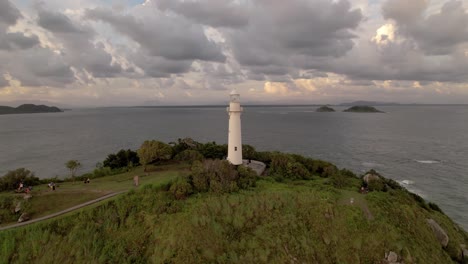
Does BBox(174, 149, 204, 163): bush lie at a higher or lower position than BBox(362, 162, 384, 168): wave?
higher

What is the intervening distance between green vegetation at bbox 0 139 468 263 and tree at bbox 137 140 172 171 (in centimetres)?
895

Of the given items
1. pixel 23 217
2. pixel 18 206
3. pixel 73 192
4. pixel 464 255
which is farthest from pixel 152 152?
pixel 464 255

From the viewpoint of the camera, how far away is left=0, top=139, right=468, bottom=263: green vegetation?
17547mm

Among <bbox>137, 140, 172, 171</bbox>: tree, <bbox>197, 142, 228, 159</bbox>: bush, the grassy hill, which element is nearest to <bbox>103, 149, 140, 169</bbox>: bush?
<bbox>137, 140, 172, 171</bbox>: tree

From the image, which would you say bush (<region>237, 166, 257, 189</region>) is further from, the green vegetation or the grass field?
the grass field

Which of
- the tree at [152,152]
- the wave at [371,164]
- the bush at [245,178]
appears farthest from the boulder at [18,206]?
the wave at [371,164]

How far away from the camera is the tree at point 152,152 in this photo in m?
33.3

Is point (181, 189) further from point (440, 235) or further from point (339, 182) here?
point (440, 235)

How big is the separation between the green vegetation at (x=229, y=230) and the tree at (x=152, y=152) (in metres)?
8.95

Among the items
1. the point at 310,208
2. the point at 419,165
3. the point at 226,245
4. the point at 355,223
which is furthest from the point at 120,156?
the point at 419,165

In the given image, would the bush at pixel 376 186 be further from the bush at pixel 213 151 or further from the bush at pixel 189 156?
the bush at pixel 189 156

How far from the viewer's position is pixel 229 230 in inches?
761

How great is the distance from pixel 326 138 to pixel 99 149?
253 ft

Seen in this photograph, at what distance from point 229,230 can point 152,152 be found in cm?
1848
